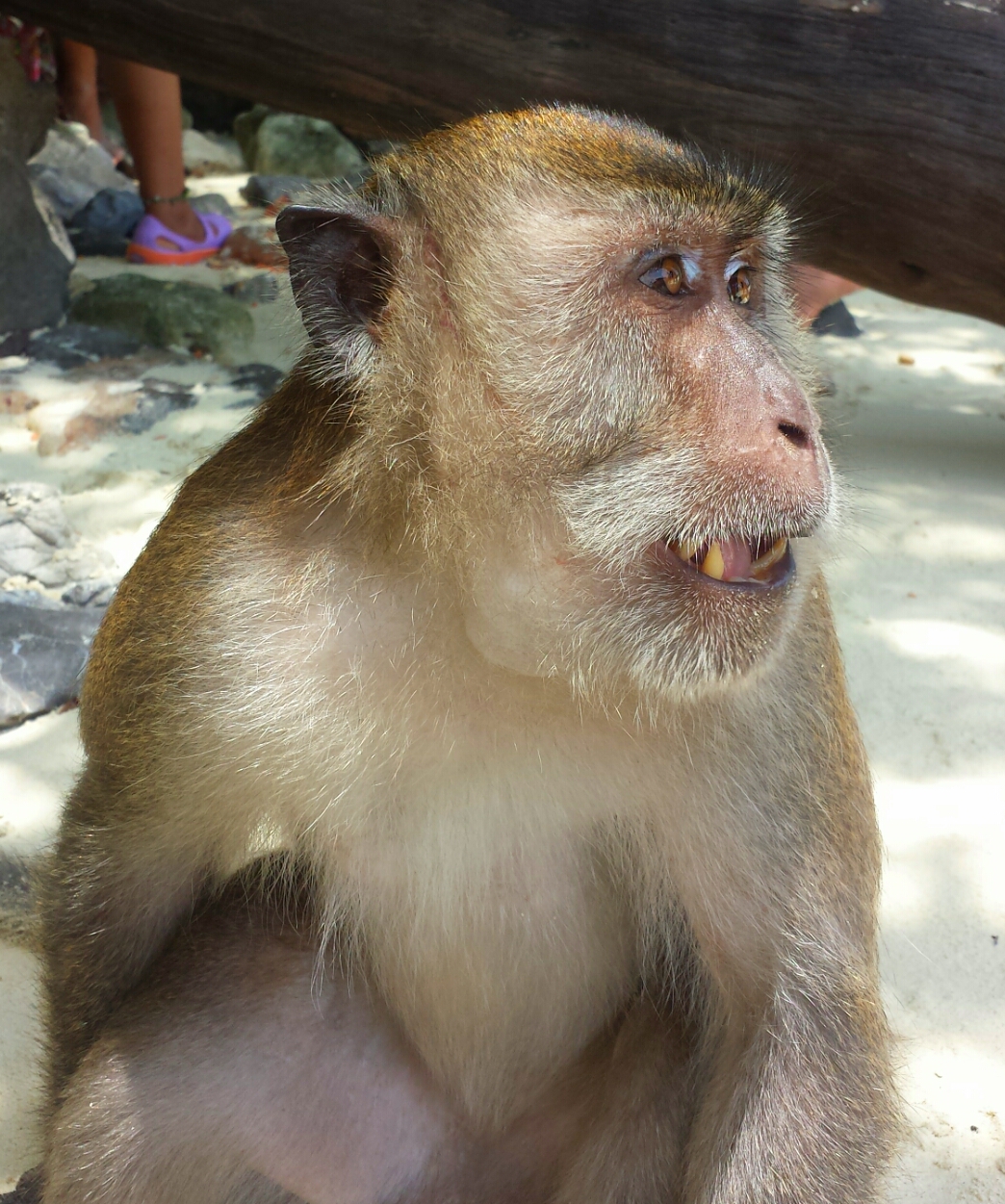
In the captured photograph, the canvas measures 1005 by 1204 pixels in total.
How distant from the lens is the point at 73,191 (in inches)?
381

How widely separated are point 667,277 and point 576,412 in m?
0.28

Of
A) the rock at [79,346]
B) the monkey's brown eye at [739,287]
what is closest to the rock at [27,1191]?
the monkey's brown eye at [739,287]

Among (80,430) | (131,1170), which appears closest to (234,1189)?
(131,1170)

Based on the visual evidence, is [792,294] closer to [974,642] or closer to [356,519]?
[356,519]

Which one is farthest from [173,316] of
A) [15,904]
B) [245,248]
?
[15,904]

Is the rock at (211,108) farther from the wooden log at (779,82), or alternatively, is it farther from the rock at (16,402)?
the wooden log at (779,82)

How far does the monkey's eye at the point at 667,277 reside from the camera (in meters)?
2.04

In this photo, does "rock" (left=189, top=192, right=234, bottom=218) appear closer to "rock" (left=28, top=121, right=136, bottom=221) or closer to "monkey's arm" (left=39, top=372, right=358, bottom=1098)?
"rock" (left=28, top=121, right=136, bottom=221)

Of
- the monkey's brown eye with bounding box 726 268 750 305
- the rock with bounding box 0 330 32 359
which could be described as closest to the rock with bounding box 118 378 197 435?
the rock with bounding box 0 330 32 359

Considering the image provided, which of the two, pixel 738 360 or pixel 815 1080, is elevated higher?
pixel 738 360

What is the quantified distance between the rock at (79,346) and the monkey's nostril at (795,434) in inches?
209

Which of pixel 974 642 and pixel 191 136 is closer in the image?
pixel 974 642

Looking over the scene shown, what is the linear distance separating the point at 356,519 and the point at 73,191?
8554 mm

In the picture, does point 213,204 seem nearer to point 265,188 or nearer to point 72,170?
point 265,188
